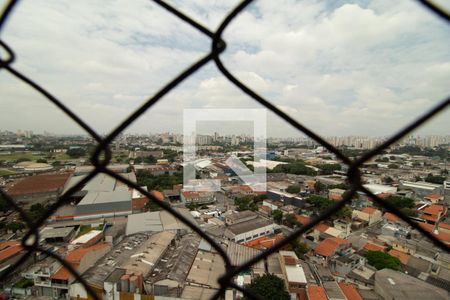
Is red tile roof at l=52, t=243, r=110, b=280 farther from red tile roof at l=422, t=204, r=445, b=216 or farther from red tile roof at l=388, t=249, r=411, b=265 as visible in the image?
red tile roof at l=422, t=204, r=445, b=216

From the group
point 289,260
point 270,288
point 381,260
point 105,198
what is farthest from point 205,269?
point 105,198

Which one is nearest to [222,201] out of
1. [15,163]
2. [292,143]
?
[15,163]

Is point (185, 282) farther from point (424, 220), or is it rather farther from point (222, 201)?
point (424, 220)

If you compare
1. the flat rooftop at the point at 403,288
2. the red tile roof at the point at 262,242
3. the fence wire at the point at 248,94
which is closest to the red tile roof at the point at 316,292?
the flat rooftop at the point at 403,288

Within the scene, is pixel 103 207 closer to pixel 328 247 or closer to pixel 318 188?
pixel 328 247

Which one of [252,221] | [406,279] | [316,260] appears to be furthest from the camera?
[252,221]

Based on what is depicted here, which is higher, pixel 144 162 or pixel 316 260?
pixel 144 162

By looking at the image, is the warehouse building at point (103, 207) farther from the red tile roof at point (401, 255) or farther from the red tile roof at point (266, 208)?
the red tile roof at point (401, 255)
